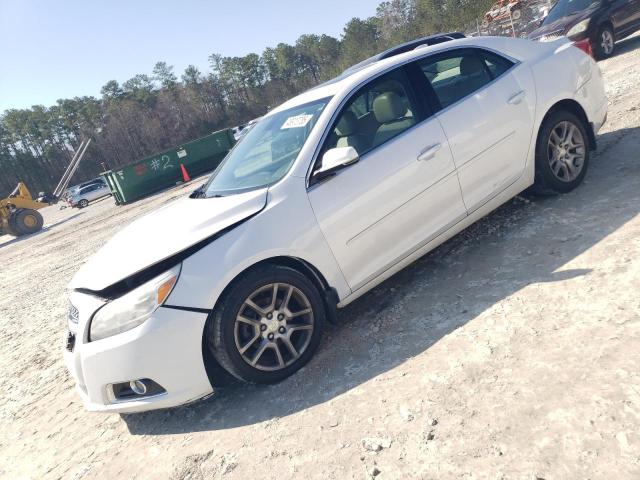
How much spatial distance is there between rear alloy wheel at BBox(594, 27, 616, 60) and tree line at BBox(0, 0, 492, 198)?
184ft

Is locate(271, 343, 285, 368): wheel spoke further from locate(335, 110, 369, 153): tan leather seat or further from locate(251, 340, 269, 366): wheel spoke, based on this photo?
locate(335, 110, 369, 153): tan leather seat

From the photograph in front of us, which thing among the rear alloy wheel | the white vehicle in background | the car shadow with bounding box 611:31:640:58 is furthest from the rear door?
the white vehicle in background

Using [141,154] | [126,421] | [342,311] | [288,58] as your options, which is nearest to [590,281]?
[342,311]

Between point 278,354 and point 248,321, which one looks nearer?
point 248,321

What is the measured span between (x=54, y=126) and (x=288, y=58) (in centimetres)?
4863

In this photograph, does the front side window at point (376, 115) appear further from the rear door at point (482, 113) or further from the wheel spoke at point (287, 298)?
the wheel spoke at point (287, 298)

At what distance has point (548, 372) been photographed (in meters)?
2.47

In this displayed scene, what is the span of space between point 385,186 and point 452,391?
149cm

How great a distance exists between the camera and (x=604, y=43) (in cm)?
1097

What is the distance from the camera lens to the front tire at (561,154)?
428cm

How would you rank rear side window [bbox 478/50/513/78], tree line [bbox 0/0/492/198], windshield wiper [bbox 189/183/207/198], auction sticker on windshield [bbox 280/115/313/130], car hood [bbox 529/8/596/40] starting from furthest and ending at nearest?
1. tree line [bbox 0/0/492/198]
2. car hood [bbox 529/8/596/40]
3. rear side window [bbox 478/50/513/78]
4. windshield wiper [bbox 189/183/207/198]
5. auction sticker on windshield [bbox 280/115/313/130]

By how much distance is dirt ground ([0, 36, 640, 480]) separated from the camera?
2.16 meters

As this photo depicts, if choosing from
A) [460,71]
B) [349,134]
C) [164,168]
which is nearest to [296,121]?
[349,134]

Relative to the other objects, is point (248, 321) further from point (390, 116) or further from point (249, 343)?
point (390, 116)
